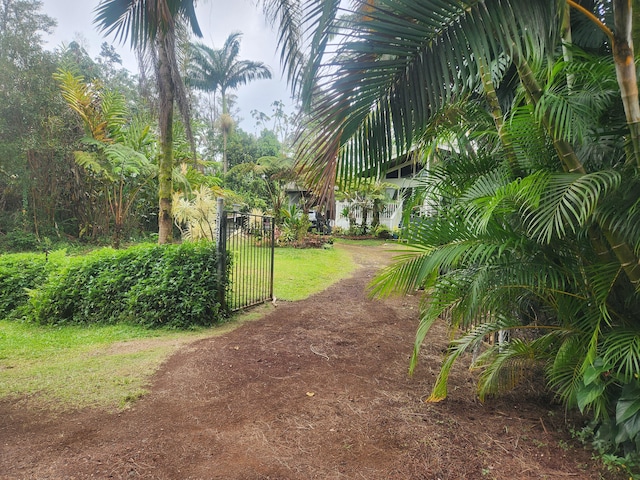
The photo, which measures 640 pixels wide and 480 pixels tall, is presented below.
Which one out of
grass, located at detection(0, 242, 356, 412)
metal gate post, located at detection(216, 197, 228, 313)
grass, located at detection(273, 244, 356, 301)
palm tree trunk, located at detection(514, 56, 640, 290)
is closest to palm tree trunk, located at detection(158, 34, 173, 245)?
metal gate post, located at detection(216, 197, 228, 313)

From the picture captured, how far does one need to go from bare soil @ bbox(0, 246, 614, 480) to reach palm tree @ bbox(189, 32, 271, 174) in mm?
22105

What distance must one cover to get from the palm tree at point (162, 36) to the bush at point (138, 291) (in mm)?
1086

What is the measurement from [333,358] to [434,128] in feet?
8.92

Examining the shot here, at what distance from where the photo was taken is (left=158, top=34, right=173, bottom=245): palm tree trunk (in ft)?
17.8

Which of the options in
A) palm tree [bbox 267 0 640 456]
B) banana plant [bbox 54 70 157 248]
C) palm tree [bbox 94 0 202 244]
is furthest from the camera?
banana plant [bbox 54 70 157 248]

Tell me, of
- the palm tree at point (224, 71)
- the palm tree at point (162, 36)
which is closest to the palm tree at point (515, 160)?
the palm tree at point (162, 36)

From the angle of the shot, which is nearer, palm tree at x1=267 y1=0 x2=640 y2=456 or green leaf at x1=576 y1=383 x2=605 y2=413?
palm tree at x1=267 y1=0 x2=640 y2=456

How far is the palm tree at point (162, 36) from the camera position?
3195 mm

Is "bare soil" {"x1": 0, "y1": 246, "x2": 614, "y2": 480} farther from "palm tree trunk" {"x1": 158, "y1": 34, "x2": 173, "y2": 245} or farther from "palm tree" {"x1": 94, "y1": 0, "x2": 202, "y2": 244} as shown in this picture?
"palm tree" {"x1": 94, "y1": 0, "x2": 202, "y2": 244}

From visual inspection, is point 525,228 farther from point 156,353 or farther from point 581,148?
point 156,353

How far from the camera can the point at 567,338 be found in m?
2.40

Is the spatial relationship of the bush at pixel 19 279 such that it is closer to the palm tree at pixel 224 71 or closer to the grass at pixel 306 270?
the grass at pixel 306 270

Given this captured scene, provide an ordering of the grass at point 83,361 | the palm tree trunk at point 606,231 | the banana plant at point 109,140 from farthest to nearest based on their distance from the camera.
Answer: the banana plant at point 109,140, the grass at point 83,361, the palm tree trunk at point 606,231

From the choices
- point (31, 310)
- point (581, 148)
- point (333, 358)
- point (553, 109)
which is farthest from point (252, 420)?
point (31, 310)
